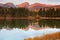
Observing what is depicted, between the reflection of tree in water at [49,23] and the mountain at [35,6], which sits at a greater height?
the mountain at [35,6]

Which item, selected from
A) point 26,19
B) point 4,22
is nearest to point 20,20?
A: point 26,19

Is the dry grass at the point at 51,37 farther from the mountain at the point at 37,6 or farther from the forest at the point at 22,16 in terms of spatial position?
the mountain at the point at 37,6

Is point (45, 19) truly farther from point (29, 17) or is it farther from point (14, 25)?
point (14, 25)

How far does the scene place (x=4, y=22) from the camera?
→ 5.64 ft

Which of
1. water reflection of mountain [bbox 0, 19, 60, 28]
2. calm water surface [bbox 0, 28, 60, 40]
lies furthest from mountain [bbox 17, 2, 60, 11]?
calm water surface [bbox 0, 28, 60, 40]

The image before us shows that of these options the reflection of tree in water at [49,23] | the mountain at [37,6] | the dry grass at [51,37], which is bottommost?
the dry grass at [51,37]

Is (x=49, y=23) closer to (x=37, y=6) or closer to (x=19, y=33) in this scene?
(x=37, y=6)

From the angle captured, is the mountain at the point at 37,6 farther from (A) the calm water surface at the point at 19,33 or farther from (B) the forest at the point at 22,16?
(A) the calm water surface at the point at 19,33

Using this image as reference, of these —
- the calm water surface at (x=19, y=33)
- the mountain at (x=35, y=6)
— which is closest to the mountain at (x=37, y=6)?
the mountain at (x=35, y=6)

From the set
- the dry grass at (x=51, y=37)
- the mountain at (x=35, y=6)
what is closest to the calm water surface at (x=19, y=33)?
the dry grass at (x=51, y=37)

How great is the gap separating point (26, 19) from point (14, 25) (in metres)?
0.15

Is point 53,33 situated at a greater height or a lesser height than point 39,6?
lesser

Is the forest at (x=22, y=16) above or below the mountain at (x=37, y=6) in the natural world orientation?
below

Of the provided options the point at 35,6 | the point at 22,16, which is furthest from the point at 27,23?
the point at 35,6
